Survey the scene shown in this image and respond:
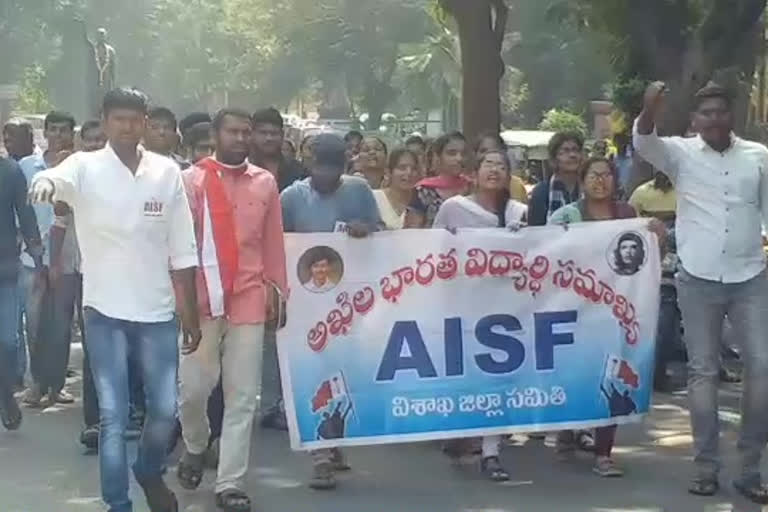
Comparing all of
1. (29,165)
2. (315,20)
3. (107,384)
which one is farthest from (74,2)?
(107,384)

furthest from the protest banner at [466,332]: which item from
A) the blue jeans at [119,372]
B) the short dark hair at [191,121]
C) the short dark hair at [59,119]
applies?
the short dark hair at [59,119]

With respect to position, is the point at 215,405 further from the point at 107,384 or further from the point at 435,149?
the point at 435,149

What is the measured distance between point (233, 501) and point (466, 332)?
167cm

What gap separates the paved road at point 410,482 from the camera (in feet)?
24.4

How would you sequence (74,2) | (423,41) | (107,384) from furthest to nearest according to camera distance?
(423,41) < (74,2) < (107,384)

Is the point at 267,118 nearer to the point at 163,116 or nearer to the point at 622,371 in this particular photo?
the point at 163,116

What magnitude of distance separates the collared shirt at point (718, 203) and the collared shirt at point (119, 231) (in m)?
2.48

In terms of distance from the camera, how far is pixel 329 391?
793cm

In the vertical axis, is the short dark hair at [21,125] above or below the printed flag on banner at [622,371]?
above

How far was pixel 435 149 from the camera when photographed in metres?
10.3

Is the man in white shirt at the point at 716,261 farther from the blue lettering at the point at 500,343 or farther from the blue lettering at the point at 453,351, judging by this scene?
the blue lettering at the point at 453,351

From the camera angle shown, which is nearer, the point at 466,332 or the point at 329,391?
the point at 329,391

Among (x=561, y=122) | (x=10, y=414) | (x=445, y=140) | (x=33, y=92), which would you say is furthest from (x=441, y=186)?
(x=33, y=92)

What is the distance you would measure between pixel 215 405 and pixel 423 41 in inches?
2501
